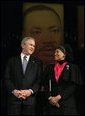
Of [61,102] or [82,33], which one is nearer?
[61,102]

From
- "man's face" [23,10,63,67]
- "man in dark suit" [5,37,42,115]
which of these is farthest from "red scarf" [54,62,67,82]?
"man's face" [23,10,63,67]

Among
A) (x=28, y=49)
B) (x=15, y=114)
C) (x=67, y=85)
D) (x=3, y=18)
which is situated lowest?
(x=15, y=114)

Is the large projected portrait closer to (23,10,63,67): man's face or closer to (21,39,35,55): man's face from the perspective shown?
(23,10,63,67): man's face

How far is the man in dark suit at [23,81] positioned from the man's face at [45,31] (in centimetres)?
41

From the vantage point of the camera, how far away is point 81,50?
3562 millimetres

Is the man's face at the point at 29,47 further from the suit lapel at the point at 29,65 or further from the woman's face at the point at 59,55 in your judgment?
the woman's face at the point at 59,55

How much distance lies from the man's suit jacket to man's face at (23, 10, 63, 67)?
1.56ft

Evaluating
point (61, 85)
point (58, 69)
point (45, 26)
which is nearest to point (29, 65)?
point (58, 69)

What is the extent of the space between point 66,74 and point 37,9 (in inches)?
52.4

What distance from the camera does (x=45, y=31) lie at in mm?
3506

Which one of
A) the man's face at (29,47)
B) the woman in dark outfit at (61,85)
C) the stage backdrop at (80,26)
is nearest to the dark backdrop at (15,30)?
the stage backdrop at (80,26)

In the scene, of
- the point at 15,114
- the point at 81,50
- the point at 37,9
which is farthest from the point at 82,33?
the point at 15,114

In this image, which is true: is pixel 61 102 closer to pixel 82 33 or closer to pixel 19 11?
pixel 82 33

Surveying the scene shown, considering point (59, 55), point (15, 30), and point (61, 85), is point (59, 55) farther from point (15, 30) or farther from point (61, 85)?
point (15, 30)
